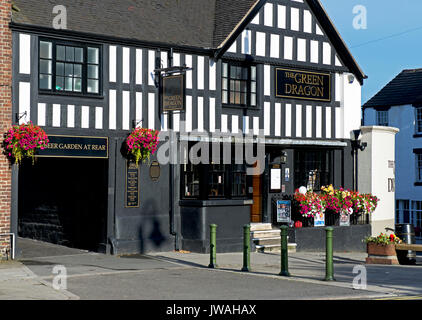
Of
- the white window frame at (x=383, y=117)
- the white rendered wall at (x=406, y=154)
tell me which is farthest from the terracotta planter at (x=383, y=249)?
the white window frame at (x=383, y=117)

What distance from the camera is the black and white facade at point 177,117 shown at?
18281 millimetres

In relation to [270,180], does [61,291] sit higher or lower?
lower

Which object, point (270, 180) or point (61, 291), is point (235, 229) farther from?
point (61, 291)

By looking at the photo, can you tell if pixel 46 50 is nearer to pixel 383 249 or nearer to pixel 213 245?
pixel 213 245

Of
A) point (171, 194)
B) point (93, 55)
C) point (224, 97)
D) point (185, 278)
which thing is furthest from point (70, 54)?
point (185, 278)

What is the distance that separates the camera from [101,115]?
1888 cm

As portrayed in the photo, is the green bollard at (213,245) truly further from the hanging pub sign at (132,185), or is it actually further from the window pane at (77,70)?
the window pane at (77,70)

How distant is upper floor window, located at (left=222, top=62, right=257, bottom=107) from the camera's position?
21484mm

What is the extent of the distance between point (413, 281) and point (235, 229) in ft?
23.7

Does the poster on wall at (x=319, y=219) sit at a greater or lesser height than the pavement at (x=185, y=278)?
greater

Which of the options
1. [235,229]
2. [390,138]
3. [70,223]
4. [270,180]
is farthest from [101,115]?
[390,138]

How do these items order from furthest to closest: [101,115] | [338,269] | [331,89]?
[331,89] < [101,115] < [338,269]

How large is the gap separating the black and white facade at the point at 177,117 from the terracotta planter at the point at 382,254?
408cm
